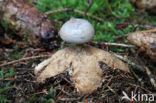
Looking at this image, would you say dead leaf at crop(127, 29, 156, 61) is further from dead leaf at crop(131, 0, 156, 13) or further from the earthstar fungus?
dead leaf at crop(131, 0, 156, 13)

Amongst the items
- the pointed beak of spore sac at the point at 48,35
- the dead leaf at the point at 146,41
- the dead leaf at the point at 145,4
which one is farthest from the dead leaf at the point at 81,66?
the dead leaf at the point at 145,4

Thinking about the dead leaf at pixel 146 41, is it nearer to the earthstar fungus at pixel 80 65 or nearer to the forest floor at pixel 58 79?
the forest floor at pixel 58 79

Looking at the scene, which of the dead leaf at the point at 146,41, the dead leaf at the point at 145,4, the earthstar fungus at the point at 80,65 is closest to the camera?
the earthstar fungus at the point at 80,65

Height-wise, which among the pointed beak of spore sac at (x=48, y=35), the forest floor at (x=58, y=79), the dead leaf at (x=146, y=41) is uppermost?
the pointed beak of spore sac at (x=48, y=35)

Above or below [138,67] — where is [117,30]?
above

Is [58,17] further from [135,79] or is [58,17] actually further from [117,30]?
[135,79]

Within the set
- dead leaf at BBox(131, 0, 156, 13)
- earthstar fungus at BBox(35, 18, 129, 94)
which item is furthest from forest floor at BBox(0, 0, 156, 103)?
dead leaf at BBox(131, 0, 156, 13)

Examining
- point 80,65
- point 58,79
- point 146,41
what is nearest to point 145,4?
point 146,41

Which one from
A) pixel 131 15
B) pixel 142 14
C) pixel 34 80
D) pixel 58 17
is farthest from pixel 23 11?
pixel 142 14
